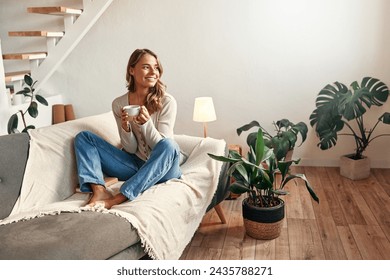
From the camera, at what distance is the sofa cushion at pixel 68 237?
4.55ft

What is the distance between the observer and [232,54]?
3.46 m

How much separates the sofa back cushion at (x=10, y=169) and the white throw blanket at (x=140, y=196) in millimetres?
28

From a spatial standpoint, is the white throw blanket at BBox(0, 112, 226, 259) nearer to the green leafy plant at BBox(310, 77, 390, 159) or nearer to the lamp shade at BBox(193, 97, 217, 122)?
the lamp shade at BBox(193, 97, 217, 122)

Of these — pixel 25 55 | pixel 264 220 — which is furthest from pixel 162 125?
pixel 25 55

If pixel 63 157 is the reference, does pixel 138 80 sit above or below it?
above

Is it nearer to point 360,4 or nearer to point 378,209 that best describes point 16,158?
point 378,209

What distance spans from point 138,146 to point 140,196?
15.3 inches

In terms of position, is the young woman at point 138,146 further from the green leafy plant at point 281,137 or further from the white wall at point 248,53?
the white wall at point 248,53

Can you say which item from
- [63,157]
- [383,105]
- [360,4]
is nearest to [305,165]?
[383,105]

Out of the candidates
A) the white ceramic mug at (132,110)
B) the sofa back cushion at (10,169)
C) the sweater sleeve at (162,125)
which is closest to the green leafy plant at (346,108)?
the sweater sleeve at (162,125)

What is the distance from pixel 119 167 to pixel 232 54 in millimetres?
1688

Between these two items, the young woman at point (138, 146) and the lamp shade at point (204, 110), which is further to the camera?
the lamp shade at point (204, 110)

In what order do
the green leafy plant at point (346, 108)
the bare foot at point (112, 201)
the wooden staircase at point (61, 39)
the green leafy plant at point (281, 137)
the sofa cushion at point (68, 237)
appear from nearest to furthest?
1. the sofa cushion at point (68, 237)
2. the bare foot at point (112, 201)
3. the green leafy plant at point (281, 137)
4. the green leafy plant at point (346, 108)
5. the wooden staircase at point (61, 39)

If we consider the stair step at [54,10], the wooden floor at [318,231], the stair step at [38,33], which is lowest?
the wooden floor at [318,231]
